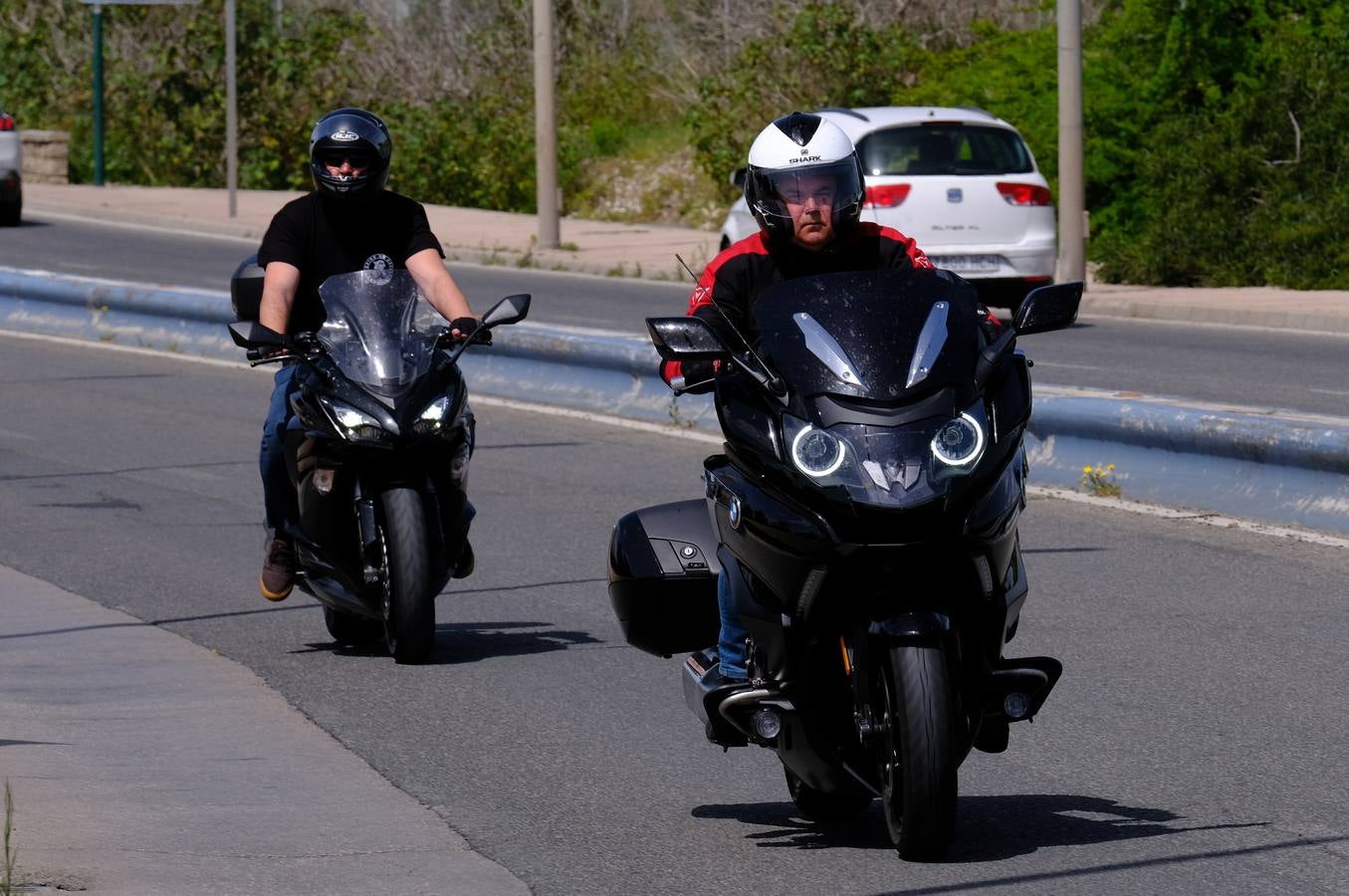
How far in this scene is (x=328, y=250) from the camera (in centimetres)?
847

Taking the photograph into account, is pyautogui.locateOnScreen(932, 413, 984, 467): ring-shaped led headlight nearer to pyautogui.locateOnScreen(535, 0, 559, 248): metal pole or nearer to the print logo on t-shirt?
the print logo on t-shirt

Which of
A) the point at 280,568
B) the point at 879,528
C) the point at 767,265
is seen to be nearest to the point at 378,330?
the point at 280,568

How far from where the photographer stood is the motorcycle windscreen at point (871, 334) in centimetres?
519

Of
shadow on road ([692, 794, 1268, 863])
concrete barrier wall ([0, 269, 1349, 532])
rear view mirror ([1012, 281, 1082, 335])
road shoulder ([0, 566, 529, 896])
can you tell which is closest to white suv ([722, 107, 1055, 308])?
concrete barrier wall ([0, 269, 1349, 532])

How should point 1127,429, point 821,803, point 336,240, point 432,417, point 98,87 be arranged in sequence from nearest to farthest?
point 821,803
point 432,417
point 336,240
point 1127,429
point 98,87

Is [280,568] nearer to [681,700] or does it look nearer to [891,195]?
[681,700]

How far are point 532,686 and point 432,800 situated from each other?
1.54m

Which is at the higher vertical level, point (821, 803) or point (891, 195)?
point (891, 195)

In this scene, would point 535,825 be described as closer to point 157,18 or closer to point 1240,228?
point 1240,228

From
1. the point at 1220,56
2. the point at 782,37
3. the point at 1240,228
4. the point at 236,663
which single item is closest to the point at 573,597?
the point at 236,663

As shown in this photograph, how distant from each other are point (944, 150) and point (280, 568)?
13695 millimetres

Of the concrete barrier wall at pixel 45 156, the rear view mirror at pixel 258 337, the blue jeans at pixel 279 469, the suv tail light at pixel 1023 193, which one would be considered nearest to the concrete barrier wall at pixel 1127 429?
the blue jeans at pixel 279 469

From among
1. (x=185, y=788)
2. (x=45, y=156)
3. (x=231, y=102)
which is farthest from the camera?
(x=45, y=156)

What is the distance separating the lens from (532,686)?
305 inches
